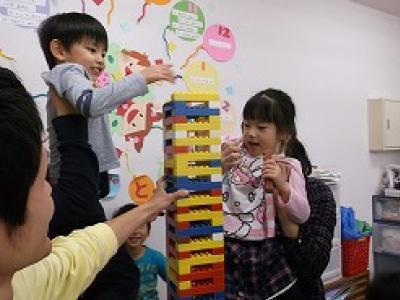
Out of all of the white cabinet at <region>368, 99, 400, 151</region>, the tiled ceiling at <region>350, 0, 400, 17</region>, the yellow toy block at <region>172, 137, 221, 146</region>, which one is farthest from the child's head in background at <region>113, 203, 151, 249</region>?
the tiled ceiling at <region>350, 0, 400, 17</region>

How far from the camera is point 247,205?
3.88ft

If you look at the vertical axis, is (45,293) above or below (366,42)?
below

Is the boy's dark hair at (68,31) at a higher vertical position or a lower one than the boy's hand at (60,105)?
higher

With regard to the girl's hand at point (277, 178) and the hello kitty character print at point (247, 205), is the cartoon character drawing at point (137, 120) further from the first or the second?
the girl's hand at point (277, 178)

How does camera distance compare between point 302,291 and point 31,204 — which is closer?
point 31,204

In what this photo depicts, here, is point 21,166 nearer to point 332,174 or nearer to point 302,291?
point 302,291

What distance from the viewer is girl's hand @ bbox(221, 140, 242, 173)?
3.82ft

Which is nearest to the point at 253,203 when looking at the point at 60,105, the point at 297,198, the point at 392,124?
the point at 297,198

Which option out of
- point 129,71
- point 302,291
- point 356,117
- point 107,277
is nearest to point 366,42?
point 356,117

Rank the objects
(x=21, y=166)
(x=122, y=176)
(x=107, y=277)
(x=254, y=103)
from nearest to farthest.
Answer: (x=21, y=166), (x=107, y=277), (x=254, y=103), (x=122, y=176)

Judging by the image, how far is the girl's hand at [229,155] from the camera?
45.8 inches

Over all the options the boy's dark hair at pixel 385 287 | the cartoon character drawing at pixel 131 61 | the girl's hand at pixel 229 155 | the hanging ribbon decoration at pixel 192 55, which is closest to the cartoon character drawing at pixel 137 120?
the cartoon character drawing at pixel 131 61

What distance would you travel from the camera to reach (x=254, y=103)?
4.34ft

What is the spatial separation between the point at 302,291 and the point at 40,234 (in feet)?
2.95
